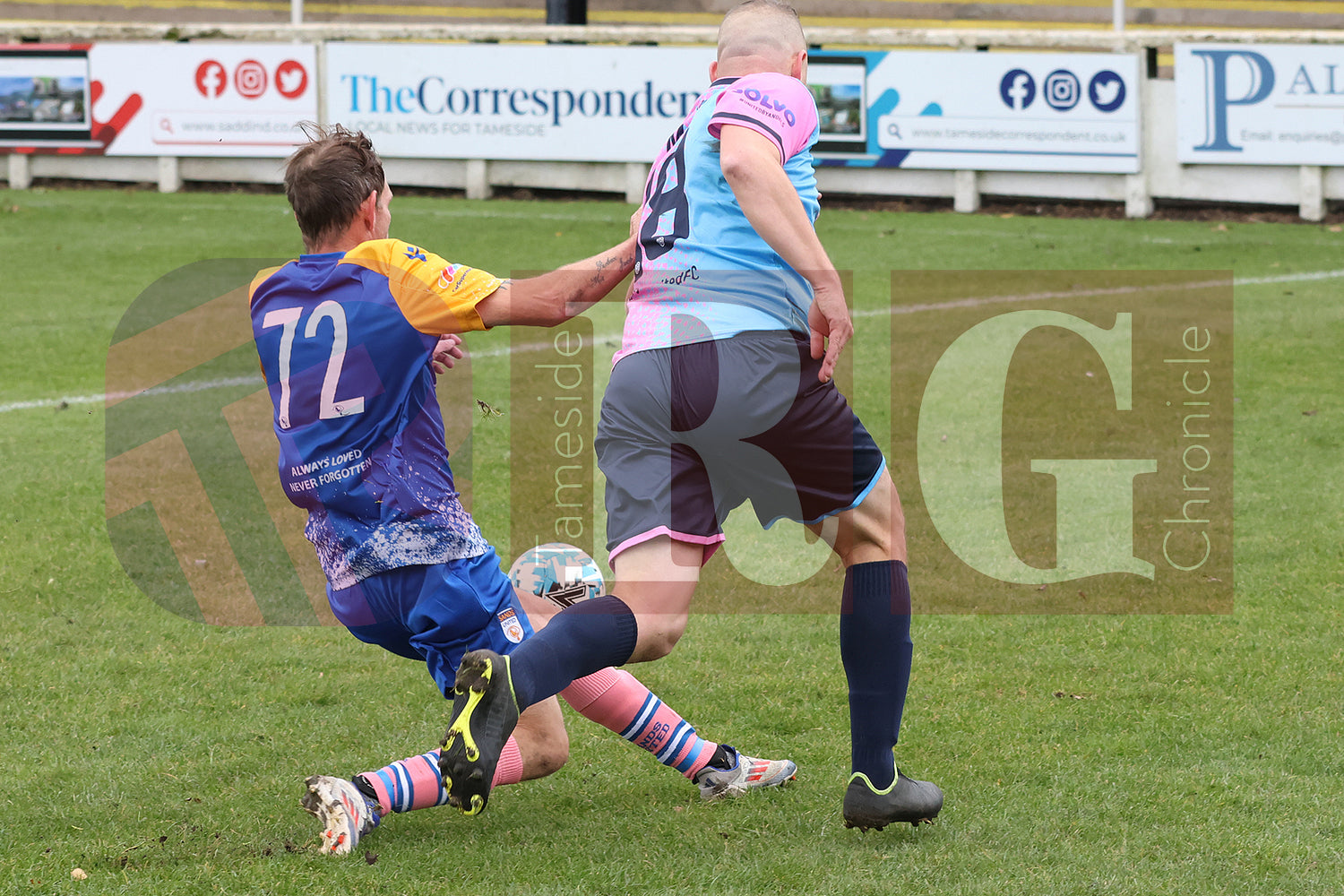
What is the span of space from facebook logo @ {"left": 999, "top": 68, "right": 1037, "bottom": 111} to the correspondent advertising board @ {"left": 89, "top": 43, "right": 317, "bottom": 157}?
7.86m

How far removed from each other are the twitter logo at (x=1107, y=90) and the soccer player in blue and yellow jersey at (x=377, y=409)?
12.7m

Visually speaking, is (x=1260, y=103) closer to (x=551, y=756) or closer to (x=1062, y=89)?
(x=1062, y=89)

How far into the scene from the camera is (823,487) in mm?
3555

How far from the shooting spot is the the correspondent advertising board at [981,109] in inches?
594

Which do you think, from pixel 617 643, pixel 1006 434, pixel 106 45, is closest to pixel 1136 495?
pixel 1006 434

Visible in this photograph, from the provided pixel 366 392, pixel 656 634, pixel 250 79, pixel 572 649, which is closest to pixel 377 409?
pixel 366 392

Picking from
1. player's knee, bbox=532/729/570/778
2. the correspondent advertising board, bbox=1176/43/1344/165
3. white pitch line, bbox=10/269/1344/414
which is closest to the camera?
player's knee, bbox=532/729/570/778

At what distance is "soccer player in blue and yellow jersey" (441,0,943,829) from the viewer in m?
3.42

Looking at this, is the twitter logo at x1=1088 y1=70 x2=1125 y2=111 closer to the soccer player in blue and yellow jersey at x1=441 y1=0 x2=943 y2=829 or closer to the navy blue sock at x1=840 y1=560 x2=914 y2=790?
the soccer player in blue and yellow jersey at x1=441 y1=0 x2=943 y2=829

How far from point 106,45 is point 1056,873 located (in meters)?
16.4

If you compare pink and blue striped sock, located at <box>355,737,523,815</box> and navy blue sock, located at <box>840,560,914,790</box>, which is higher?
navy blue sock, located at <box>840,560,914,790</box>

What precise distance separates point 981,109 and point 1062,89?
0.86 meters

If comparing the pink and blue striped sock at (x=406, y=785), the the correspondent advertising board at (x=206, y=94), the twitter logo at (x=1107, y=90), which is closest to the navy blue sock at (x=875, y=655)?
the pink and blue striped sock at (x=406, y=785)

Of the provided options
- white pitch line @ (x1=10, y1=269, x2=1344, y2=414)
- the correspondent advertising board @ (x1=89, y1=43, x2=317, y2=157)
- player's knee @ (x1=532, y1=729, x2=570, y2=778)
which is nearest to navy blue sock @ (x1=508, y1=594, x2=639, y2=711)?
player's knee @ (x1=532, y1=729, x2=570, y2=778)
